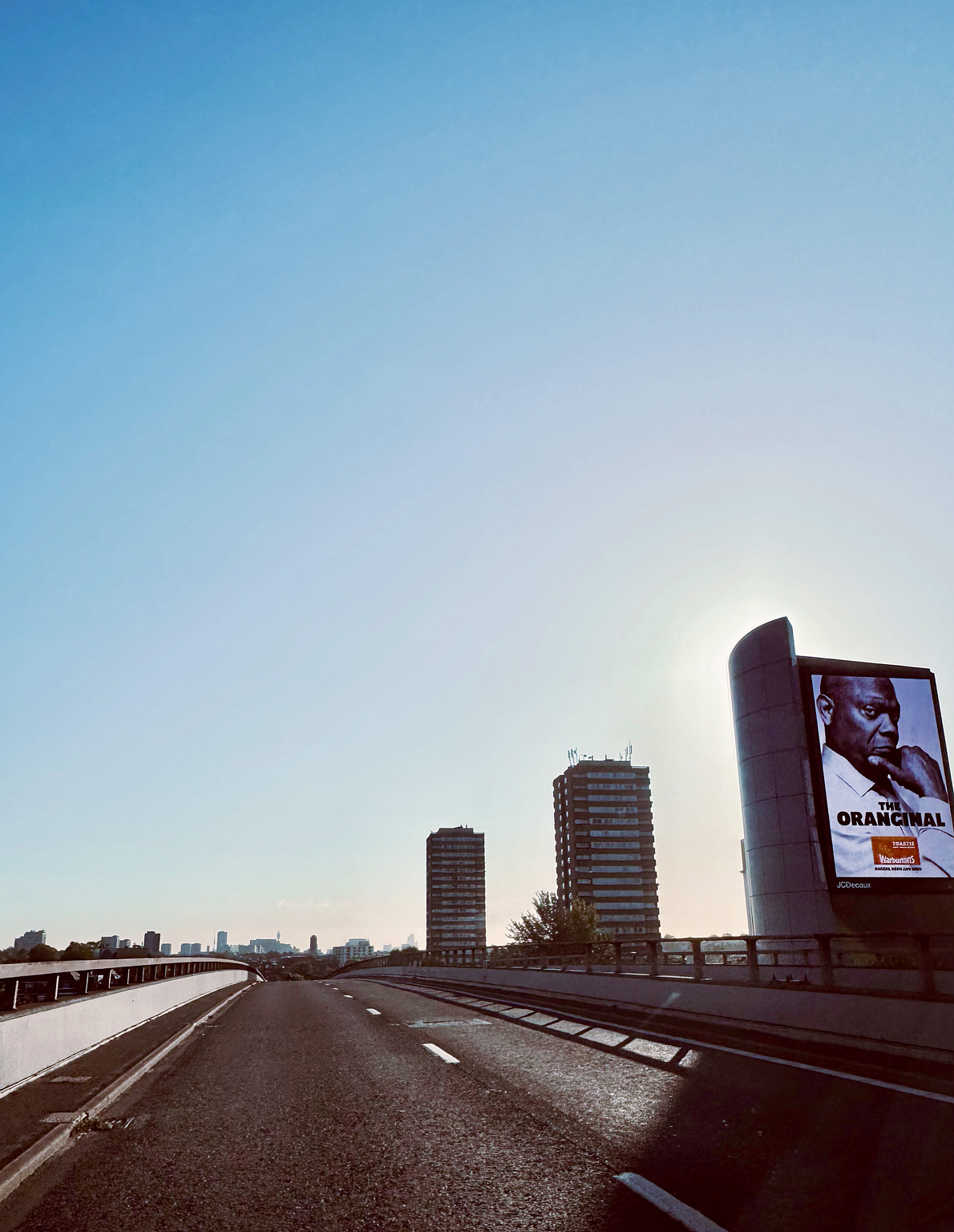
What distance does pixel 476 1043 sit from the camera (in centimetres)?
1284

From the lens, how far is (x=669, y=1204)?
5.05 meters

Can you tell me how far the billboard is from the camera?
109 ft

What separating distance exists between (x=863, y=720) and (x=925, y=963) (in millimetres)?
26765

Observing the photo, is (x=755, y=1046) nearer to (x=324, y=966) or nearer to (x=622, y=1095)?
(x=622, y=1095)

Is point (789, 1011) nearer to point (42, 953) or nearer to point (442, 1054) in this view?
point (442, 1054)

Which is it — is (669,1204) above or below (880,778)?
below

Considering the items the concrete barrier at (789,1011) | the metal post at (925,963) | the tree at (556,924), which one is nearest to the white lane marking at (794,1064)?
the concrete barrier at (789,1011)

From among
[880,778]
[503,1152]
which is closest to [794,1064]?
[503,1152]

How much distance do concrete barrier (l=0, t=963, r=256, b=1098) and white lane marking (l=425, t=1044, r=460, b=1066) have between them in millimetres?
4654

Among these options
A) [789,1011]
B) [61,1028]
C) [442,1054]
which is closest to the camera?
[61,1028]

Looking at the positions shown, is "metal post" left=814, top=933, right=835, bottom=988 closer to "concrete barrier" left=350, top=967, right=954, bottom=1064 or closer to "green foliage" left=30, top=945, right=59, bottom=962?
"concrete barrier" left=350, top=967, right=954, bottom=1064

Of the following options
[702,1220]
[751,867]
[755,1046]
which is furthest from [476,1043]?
[751,867]

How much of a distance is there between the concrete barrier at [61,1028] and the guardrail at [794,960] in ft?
28.8

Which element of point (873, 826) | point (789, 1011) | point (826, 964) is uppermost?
point (873, 826)
